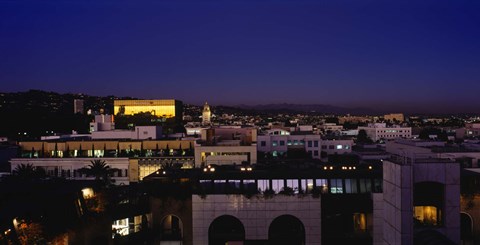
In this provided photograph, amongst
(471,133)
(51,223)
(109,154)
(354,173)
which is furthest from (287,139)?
(471,133)

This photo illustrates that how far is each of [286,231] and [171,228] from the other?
301 inches

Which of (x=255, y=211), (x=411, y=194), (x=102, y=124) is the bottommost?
(x=255, y=211)

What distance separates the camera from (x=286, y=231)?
1202 inches

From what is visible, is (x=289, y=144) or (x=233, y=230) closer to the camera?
(x=233, y=230)

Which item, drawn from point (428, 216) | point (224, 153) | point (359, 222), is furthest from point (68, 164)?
point (428, 216)

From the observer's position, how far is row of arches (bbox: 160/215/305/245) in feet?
97.4

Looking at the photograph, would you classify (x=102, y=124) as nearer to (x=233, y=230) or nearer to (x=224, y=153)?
(x=224, y=153)

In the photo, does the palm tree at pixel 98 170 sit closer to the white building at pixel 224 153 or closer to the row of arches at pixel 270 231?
the white building at pixel 224 153

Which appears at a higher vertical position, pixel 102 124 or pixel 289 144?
pixel 102 124

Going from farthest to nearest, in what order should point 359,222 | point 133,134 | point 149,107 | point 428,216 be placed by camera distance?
point 149,107, point 133,134, point 359,222, point 428,216

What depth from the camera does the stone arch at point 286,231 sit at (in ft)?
97.7

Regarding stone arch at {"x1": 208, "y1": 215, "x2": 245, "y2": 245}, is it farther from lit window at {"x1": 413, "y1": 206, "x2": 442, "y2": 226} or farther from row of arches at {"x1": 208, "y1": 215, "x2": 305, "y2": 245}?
lit window at {"x1": 413, "y1": 206, "x2": 442, "y2": 226}

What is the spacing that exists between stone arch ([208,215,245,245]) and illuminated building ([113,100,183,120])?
152 m

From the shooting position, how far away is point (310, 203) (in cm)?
2947
